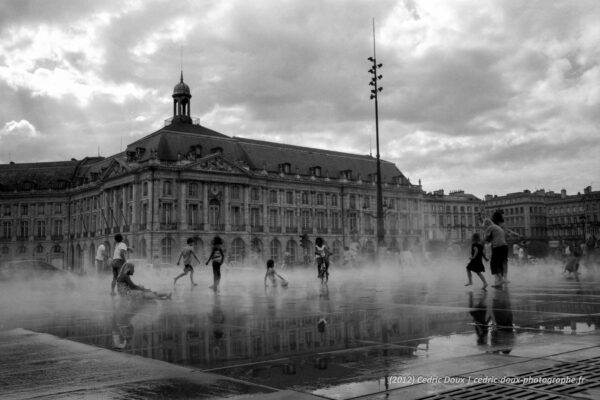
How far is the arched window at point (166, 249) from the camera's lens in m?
68.0

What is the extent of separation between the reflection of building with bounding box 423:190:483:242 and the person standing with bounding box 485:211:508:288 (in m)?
97.0

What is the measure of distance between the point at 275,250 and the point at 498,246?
66.1 metres

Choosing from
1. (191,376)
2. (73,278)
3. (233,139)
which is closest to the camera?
(191,376)

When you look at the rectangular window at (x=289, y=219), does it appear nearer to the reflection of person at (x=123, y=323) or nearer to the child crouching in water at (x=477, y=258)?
the child crouching in water at (x=477, y=258)

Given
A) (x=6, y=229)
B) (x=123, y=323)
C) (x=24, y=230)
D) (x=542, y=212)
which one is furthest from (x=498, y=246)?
(x=542, y=212)

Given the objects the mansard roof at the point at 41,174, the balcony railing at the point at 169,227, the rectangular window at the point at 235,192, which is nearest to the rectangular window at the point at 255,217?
the rectangular window at the point at 235,192

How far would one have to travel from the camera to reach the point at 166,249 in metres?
68.4

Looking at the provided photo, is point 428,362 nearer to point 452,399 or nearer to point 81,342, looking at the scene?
point 452,399

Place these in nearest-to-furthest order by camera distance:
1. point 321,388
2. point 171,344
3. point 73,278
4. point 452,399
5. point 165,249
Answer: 1. point 452,399
2. point 321,388
3. point 171,344
4. point 73,278
5. point 165,249

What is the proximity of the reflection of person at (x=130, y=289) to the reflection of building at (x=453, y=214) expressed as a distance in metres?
99.3

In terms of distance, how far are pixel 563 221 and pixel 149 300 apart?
462 ft

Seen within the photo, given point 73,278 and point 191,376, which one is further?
point 73,278

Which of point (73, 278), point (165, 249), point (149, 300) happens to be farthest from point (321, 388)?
point (165, 249)

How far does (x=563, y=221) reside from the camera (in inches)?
5443
